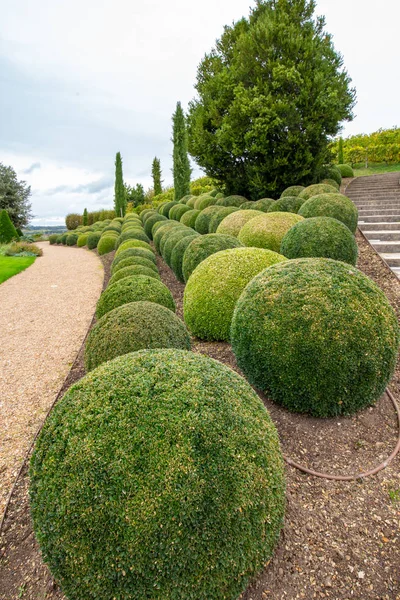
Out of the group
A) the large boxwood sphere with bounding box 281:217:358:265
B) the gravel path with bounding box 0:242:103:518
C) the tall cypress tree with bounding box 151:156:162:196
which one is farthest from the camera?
the tall cypress tree with bounding box 151:156:162:196

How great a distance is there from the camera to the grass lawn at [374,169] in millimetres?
21972

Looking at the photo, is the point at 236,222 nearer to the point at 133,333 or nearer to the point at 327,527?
the point at 133,333

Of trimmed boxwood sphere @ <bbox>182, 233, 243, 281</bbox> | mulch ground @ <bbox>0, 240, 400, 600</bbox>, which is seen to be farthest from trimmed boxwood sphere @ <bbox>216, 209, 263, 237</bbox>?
mulch ground @ <bbox>0, 240, 400, 600</bbox>

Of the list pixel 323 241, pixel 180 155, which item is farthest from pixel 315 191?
pixel 180 155

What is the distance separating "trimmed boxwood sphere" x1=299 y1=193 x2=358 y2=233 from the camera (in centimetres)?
798

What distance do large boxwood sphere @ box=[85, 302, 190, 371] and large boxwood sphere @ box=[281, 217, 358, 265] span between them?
3077 mm

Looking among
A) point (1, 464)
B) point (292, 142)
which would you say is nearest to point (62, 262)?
point (292, 142)

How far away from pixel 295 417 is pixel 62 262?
1616cm

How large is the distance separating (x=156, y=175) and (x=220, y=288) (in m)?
34.6

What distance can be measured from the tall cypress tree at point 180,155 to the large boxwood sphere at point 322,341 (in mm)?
21311

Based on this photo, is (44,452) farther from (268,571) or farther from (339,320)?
(339,320)

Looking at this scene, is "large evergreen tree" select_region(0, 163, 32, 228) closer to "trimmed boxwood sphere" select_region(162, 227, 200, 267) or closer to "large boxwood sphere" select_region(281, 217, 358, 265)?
"trimmed boxwood sphere" select_region(162, 227, 200, 267)

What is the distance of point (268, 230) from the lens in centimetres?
759

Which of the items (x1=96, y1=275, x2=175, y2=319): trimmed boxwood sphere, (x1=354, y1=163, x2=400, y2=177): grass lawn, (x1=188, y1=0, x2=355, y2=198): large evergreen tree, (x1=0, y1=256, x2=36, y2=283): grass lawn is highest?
(x1=188, y1=0, x2=355, y2=198): large evergreen tree
